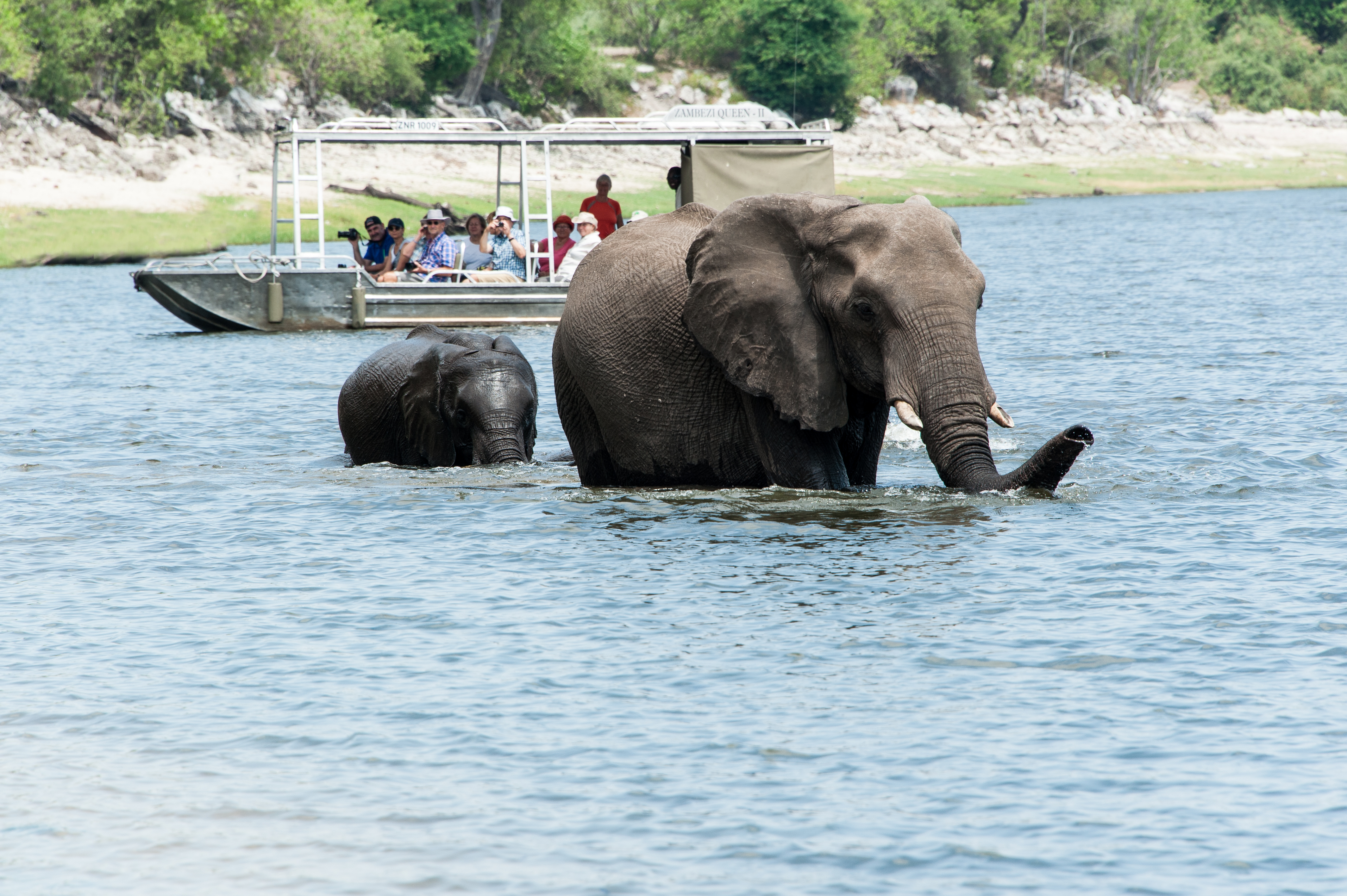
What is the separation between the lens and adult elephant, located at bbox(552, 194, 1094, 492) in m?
8.32

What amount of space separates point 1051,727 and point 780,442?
3.31 meters

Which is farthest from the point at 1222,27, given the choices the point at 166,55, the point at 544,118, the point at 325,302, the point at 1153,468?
the point at 1153,468

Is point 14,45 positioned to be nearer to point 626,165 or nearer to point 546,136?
point 626,165

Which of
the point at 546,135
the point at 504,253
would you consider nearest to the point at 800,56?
the point at 546,135

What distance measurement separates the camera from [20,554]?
9.16 meters

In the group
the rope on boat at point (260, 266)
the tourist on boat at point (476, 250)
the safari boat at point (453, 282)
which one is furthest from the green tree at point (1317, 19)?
the rope on boat at point (260, 266)

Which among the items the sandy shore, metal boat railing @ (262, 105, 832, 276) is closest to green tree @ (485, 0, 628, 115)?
the sandy shore

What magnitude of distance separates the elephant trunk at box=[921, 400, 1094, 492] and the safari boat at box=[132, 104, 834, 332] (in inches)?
542

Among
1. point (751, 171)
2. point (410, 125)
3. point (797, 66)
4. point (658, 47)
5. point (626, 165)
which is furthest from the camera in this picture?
point (658, 47)

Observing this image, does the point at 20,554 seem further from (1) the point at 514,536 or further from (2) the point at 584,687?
(2) the point at 584,687

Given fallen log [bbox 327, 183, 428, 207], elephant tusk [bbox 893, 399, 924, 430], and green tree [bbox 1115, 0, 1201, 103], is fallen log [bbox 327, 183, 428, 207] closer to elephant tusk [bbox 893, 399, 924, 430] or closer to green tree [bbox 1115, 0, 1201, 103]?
elephant tusk [bbox 893, 399, 924, 430]

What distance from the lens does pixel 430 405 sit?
11492mm

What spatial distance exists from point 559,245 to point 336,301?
3243mm

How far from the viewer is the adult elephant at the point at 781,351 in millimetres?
8320
